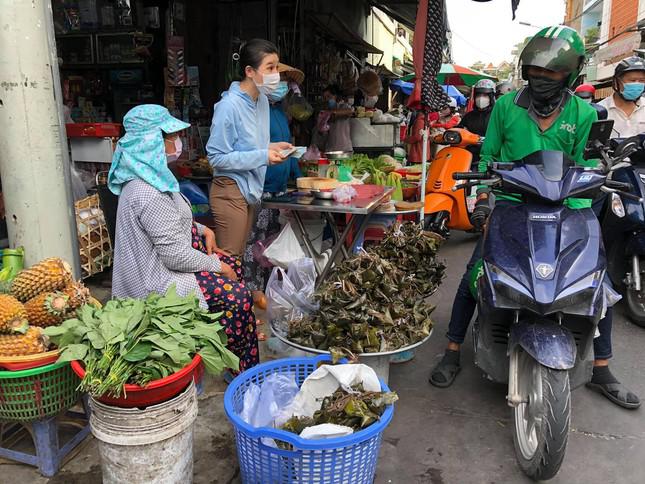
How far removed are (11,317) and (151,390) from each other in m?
0.76

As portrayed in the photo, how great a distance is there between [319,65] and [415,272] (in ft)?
21.3

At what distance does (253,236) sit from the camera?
4.72 m

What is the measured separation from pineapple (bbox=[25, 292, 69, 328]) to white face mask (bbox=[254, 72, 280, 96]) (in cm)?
202

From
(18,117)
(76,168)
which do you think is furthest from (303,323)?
(76,168)

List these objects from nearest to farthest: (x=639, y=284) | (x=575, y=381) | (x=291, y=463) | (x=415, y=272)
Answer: (x=291, y=463), (x=575, y=381), (x=415, y=272), (x=639, y=284)

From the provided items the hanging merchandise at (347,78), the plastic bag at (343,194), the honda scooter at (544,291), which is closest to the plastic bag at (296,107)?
the plastic bag at (343,194)

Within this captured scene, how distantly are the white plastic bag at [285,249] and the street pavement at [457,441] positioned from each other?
1237mm

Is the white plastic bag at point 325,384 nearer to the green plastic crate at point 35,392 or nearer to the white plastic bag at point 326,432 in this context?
the white plastic bag at point 326,432

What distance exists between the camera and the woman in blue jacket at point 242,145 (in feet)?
11.8

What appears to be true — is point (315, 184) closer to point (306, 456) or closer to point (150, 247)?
point (150, 247)

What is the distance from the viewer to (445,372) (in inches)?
131

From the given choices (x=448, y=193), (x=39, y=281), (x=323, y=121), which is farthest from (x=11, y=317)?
(x=323, y=121)

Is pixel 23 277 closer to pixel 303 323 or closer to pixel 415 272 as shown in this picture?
pixel 303 323

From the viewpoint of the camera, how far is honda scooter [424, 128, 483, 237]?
6219 millimetres
